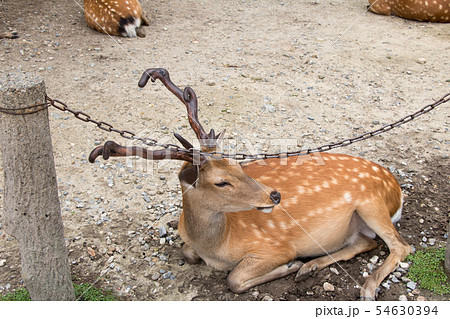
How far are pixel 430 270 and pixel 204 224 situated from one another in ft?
4.83

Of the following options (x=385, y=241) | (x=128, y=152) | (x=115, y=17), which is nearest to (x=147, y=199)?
(x=128, y=152)

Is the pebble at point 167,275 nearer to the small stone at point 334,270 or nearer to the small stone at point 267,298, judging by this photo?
the small stone at point 267,298

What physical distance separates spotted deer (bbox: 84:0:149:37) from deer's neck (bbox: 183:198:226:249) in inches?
176

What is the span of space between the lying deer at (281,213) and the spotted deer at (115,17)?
4.10 m

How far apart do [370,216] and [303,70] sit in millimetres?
3257

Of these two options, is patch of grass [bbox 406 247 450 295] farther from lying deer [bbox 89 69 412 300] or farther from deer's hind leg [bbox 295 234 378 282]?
deer's hind leg [bbox 295 234 378 282]

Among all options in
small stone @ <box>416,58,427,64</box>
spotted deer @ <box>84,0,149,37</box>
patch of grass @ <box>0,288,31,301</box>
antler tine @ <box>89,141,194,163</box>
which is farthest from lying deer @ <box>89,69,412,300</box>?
spotted deer @ <box>84,0,149,37</box>

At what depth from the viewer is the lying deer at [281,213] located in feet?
9.47

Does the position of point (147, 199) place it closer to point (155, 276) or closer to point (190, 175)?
point (155, 276)

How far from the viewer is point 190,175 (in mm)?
2865

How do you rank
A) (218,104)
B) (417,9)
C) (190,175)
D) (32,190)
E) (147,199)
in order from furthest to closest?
(417,9)
(218,104)
(147,199)
(190,175)
(32,190)

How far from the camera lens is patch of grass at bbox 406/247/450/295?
A: 2.95 metres

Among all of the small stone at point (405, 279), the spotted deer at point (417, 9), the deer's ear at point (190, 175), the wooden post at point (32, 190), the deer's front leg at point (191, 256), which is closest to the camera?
the wooden post at point (32, 190)

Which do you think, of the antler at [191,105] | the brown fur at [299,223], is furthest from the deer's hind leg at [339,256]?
the antler at [191,105]
